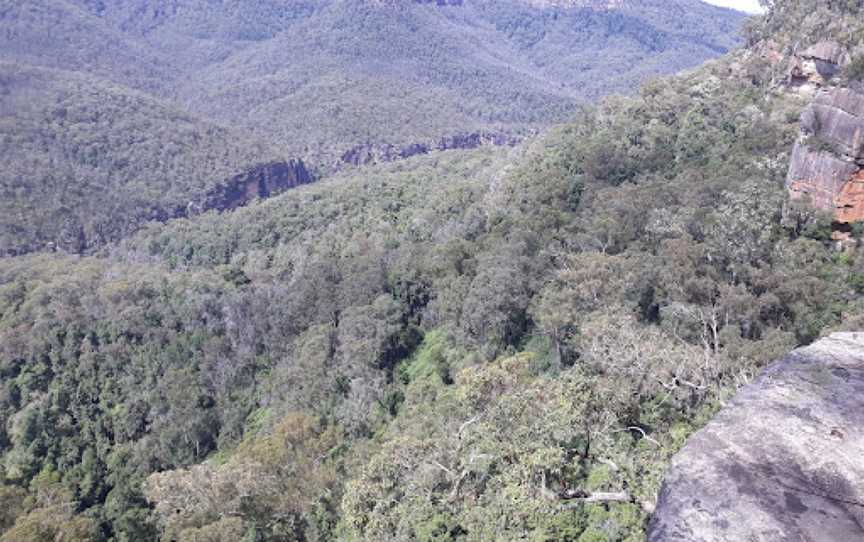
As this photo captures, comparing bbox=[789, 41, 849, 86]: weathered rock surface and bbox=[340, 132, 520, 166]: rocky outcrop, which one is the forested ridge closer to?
bbox=[789, 41, 849, 86]: weathered rock surface

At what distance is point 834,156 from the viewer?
120 feet

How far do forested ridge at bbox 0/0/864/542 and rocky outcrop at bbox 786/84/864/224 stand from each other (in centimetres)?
116

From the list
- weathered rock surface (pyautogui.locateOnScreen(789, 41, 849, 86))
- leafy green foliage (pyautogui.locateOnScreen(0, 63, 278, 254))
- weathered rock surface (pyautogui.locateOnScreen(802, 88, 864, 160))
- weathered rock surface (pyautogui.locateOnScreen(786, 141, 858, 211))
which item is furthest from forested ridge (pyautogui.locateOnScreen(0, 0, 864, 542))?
leafy green foliage (pyautogui.locateOnScreen(0, 63, 278, 254))

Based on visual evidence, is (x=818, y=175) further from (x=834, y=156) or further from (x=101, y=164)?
(x=101, y=164)

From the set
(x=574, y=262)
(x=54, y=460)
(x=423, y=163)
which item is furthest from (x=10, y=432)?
(x=423, y=163)

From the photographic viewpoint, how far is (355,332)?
49344 millimetres

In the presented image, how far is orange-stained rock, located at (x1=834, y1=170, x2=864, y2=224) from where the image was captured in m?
36.1

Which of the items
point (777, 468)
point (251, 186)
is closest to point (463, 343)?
point (777, 468)

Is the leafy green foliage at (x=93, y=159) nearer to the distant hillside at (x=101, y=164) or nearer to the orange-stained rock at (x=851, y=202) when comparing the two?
the distant hillside at (x=101, y=164)

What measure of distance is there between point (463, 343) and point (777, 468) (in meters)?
35.8

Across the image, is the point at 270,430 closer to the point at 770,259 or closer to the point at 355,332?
the point at 355,332

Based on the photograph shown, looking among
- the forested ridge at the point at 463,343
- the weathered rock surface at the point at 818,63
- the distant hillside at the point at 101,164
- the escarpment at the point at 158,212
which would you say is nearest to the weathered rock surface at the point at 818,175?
the forested ridge at the point at 463,343

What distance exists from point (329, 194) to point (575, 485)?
9049cm

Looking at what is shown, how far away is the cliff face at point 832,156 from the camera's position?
118ft
